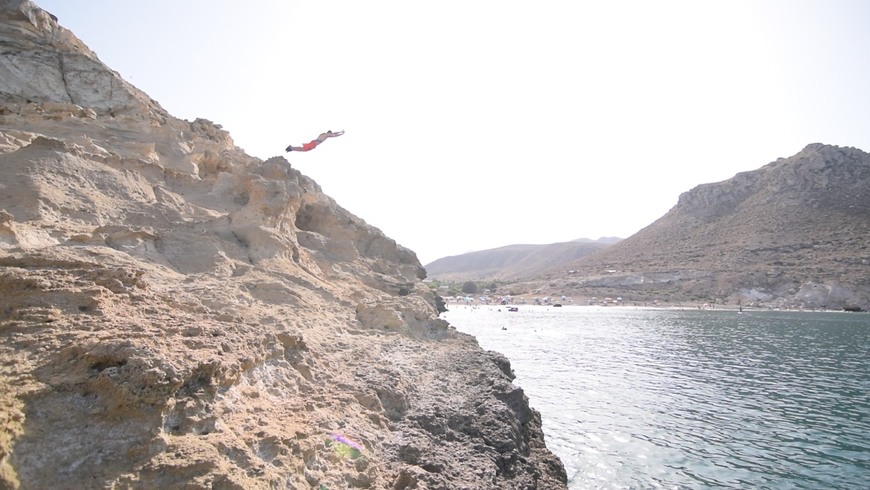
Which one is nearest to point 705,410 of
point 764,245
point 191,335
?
point 191,335

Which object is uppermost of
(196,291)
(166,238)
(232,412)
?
(166,238)

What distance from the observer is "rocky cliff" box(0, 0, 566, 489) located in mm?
3816

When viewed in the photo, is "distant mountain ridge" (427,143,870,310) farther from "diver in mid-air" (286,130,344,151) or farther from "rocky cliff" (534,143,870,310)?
"diver in mid-air" (286,130,344,151)

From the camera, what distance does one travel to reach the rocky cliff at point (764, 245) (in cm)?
7350

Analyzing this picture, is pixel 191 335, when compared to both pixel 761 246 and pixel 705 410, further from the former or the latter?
pixel 761 246

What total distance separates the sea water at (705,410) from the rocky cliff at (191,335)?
316cm

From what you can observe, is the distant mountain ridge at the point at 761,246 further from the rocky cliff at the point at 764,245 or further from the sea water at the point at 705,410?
the sea water at the point at 705,410

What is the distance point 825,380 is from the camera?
21672mm

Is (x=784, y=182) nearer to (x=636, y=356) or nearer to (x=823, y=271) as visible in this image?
(x=823, y=271)

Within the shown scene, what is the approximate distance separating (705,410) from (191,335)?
17.7m

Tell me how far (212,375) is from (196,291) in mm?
4646

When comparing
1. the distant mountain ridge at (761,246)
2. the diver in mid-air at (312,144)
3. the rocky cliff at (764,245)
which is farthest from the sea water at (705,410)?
the distant mountain ridge at (761,246)

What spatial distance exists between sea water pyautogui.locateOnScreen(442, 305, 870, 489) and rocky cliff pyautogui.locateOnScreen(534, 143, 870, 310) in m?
45.9

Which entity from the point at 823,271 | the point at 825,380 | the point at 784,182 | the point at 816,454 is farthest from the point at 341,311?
the point at 784,182
